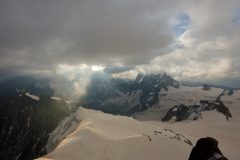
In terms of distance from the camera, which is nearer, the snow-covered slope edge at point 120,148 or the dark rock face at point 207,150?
the dark rock face at point 207,150

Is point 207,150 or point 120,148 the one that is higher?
point 207,150

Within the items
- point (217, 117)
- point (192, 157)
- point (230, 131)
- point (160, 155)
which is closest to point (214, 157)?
point (192, 157)

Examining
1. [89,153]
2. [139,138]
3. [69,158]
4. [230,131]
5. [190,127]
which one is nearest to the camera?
[69,158]

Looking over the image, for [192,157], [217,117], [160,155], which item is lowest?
[217,117]

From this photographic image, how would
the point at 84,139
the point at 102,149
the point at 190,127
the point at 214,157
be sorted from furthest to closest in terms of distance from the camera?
the point at 190,127, the point at 84,139, the point at 102,149, the point at 214,157

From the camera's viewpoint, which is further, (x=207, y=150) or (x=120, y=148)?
(x=120, y=148)

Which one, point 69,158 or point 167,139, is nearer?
point 69,158

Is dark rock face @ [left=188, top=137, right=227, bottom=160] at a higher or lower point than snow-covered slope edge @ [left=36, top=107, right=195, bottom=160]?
higher

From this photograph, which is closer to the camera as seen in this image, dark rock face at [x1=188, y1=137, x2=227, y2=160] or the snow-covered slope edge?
dark rock face at [x1=188, y1=137, x2=227, y2=160]

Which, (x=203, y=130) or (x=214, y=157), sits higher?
(x=214, y=157)

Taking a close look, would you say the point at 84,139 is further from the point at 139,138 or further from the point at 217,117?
the point at 217,117

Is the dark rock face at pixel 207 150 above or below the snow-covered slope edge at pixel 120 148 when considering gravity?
above
